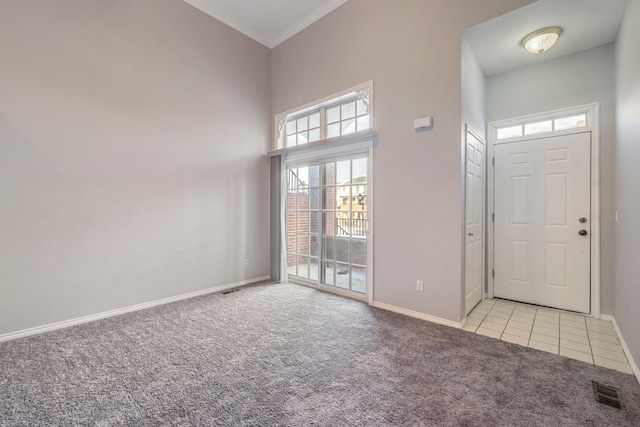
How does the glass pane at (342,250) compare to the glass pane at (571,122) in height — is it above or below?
below

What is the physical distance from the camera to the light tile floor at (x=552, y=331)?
221 centimetres

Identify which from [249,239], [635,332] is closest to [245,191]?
[249,239]

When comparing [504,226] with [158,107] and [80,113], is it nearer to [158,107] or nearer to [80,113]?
[158,107]

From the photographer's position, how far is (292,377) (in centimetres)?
188

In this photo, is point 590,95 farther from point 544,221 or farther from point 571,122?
point 544,221

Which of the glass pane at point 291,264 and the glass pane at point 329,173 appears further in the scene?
the glass pane at point 291,264

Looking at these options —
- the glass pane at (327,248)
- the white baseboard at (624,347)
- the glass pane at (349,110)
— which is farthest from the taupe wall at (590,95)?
the glass pane at (327,248)

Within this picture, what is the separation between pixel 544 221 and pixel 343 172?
8.15ft

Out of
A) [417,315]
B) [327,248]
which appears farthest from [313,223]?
[417,315]

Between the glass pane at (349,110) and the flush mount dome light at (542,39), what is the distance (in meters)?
1.88

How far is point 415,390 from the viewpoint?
5.71 feet

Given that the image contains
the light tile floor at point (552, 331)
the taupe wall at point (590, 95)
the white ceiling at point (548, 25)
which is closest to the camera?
the light tile floor at point (552, 331)

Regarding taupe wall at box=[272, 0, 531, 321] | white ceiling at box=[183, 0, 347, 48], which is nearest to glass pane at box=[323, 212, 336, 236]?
taupe wall at box=[272, 0, 531, 321]

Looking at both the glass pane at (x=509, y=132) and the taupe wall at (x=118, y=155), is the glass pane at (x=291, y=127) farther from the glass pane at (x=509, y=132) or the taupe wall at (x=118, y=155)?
the glass pane at (x=509, y=132)
